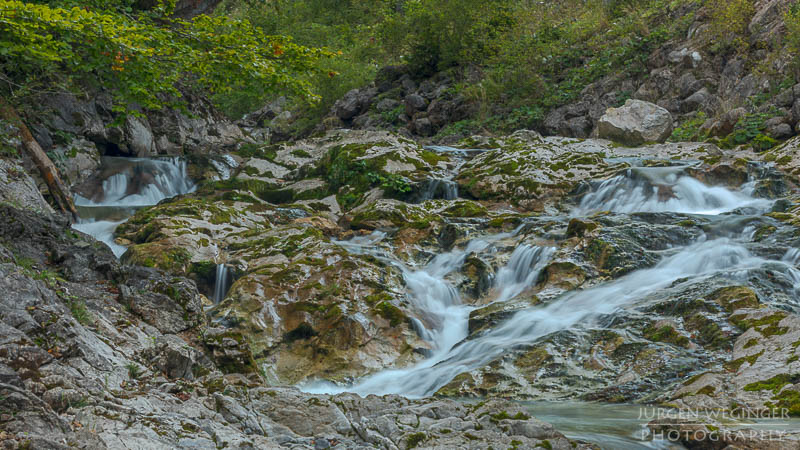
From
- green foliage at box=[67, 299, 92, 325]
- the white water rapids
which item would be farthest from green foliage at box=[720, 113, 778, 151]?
green foliage at box=[67, 299, 92, 325]

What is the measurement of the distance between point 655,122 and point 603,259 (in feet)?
29.5

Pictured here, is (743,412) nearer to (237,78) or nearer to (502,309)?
(502,309)

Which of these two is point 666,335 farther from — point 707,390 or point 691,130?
point 691,130

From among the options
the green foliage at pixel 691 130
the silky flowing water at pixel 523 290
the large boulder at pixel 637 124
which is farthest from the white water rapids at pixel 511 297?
the large boulder at pixel 637 124

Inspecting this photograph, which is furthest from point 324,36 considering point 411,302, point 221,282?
point 411,302

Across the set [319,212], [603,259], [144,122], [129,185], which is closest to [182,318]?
[603,259]

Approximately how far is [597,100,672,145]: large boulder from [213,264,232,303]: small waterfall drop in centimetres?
1176

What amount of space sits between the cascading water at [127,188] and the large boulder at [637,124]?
11878mm

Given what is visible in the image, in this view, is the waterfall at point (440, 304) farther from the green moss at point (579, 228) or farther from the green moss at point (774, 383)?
the green moss at point (774, 383)

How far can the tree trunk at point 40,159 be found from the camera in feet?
32.5

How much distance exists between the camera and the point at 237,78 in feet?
28.3

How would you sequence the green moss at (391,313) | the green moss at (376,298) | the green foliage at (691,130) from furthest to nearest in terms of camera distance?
the green foliage at (691,130) → the green moss at (376,298) → the green moss at (391,313)

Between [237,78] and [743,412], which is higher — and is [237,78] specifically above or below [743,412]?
above

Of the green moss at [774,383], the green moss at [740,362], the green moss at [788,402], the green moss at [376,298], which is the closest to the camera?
the green moss at [788,402]
